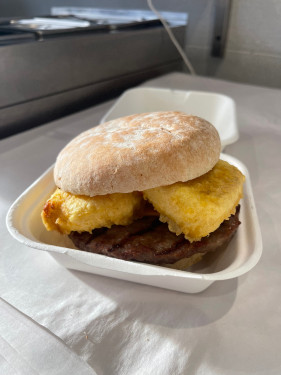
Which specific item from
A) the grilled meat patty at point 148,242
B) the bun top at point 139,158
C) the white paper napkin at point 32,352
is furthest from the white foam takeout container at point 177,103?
the white paper napkin at point 32,352

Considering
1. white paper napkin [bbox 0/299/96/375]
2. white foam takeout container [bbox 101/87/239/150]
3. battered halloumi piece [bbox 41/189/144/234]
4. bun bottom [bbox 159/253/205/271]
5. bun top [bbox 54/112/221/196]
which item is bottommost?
white paper napkin [bbox 0/299/96/375]

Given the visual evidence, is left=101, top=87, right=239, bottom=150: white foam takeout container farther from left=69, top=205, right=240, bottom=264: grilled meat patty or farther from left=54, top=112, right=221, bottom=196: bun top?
left=69, top=205, right=240, bottom=264: grilled meat patty

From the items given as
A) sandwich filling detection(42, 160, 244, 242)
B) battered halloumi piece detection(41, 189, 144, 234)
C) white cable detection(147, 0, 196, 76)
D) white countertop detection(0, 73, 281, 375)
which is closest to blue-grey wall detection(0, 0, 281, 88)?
white cable detection(147, 0, 196, 76)

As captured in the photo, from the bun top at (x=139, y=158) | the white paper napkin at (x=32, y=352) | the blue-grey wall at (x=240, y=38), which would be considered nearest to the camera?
the white paper napkin at (x=32, y=352)

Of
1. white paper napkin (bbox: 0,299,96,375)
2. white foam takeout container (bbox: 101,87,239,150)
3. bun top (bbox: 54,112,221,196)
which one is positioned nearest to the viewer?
white paper napkin (bbox: 0,299,96,375)

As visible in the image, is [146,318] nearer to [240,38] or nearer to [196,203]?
[196,203]

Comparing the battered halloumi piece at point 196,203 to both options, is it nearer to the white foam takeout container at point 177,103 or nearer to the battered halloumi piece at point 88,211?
the battered halloumi piece at point 88,211

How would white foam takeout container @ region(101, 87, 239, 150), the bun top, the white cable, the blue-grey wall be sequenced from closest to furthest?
1. the bun top
2. white foam takeout container @ region(101, 87, 239, 150)
3. the blue-grey wall
4. the white cable
